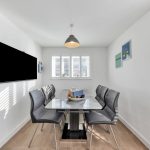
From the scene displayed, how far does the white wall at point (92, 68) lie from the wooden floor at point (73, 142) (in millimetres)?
2294

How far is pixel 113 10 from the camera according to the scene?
234cm

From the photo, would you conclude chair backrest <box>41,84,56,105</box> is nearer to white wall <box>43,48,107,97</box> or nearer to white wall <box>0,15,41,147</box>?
white wall <box>0,15,41,147</box>

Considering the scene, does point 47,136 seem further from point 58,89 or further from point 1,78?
point 58,89

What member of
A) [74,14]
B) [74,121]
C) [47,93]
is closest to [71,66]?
[47,93]

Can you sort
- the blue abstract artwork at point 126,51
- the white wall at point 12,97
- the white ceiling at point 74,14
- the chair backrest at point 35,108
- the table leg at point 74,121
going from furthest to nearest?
the blue abstract artwork at point 126,51, the table leg at point 74,121, the white wall at point 12,97, the chair backrest at point 35,108, the white ceiling at point 74,14

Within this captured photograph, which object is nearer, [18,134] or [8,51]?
[8,51]

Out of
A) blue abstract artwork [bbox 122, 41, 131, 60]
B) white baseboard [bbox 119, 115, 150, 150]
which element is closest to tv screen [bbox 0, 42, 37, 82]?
blue abstract artwork [bbox 122, 41, 131, 60]

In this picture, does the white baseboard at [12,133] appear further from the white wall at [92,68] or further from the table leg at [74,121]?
the white wall at [92,68]

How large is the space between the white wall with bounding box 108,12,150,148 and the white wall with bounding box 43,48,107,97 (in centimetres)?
168

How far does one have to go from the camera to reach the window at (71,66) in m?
5.28

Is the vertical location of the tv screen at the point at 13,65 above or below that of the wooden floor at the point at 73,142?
above

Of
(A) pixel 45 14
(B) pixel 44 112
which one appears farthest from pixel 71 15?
(B) pixel 44 112

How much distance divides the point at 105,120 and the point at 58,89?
3144 mm

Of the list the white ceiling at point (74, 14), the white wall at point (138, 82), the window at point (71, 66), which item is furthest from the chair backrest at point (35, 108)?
the window at point (71, 66)
